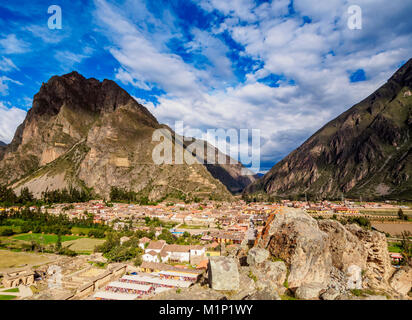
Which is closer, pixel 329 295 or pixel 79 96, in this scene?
pixel 329 295

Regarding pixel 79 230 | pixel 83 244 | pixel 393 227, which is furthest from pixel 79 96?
pixel 393 227

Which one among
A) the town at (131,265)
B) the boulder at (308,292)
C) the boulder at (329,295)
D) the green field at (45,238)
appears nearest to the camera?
the boulder at (329,295)

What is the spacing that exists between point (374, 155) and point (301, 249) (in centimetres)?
18707

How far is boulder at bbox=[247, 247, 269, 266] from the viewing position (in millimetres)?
10141

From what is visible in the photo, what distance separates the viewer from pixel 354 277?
35.7 feet

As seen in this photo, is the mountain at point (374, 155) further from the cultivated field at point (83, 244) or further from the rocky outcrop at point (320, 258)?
→ the cultivated field at point (83, 244)

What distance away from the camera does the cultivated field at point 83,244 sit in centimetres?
4241

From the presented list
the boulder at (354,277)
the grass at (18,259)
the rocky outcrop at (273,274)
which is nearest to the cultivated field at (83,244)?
the grass at (18,259)

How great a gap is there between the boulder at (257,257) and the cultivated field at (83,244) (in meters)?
39.8

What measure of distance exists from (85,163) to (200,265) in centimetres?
12028

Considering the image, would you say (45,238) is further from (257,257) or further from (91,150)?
(91,150)

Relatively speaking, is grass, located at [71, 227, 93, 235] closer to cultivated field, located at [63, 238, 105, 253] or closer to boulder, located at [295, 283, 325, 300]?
cultivated field, located at [63, 238, 105, 253]

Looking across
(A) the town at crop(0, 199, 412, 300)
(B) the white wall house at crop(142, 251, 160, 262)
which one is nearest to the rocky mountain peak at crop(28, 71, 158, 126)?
(A) the town at crop(0, 199, 412, 300)
